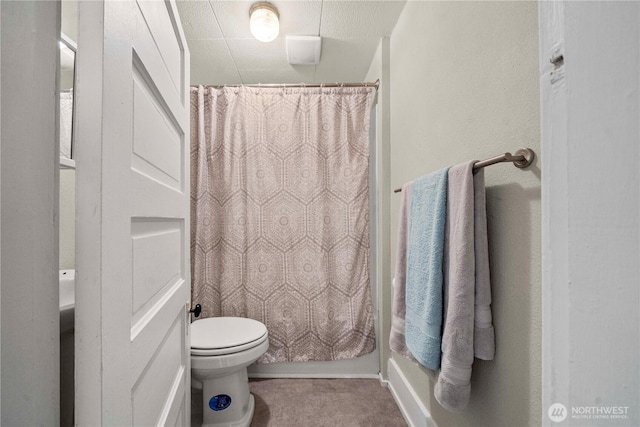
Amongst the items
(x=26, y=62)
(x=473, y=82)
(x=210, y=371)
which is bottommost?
(x=210, y=371)

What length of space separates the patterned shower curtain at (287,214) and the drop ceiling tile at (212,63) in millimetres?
208

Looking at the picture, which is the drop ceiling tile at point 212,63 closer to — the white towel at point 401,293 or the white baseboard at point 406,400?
the white towel at point 401,293

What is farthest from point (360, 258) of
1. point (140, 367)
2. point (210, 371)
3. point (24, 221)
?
point (24, 221)

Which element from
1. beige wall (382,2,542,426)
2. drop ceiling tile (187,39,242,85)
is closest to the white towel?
beige wall (382,2,542,426)

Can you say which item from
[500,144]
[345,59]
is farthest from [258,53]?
[500,144]

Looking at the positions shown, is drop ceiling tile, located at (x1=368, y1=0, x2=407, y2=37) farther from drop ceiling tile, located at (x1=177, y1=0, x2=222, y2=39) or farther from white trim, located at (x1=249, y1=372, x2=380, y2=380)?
white trim, located at (x1=249, y1=372, x2=380, y2=380)

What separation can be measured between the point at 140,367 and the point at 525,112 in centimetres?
103

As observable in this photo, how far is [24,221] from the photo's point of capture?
1.35 feet

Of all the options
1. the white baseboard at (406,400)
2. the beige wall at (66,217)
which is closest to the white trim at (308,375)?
the white baseboard at (406,400)

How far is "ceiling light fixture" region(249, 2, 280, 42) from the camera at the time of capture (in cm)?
140

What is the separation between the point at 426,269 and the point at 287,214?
3.56 ft

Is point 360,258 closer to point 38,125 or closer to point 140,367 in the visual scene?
point 140,367

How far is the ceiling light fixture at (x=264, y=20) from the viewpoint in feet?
4.59

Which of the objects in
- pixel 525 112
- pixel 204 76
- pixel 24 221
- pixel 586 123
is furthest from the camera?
pixel 204 76
